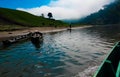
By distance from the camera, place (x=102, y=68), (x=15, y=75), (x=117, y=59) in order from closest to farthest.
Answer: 1. (x=102, y=68)
2. (x=117, y=59)
3. (x=15, y=75)

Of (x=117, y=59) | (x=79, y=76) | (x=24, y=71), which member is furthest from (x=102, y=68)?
(x=24, y=71)

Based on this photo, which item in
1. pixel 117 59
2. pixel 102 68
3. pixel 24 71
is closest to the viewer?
pixel 102 68

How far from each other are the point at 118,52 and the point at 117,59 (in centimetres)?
85

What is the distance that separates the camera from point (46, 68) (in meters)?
21.5

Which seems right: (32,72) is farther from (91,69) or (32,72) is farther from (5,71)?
(91,69)

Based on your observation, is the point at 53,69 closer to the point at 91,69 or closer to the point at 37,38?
the point at 91,69

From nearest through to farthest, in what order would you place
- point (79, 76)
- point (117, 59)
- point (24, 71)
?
point (117, 59)
point (79, 76)
point (24, 71)

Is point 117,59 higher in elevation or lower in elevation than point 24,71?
higher

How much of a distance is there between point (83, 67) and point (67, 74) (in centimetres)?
311

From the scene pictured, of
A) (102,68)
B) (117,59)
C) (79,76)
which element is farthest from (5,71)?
(102,68)

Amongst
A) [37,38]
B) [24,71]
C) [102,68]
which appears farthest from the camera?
[37,38]

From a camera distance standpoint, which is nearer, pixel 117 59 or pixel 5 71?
pixel 117 59

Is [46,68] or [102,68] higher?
[102,68]

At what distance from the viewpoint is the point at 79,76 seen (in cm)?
1769
